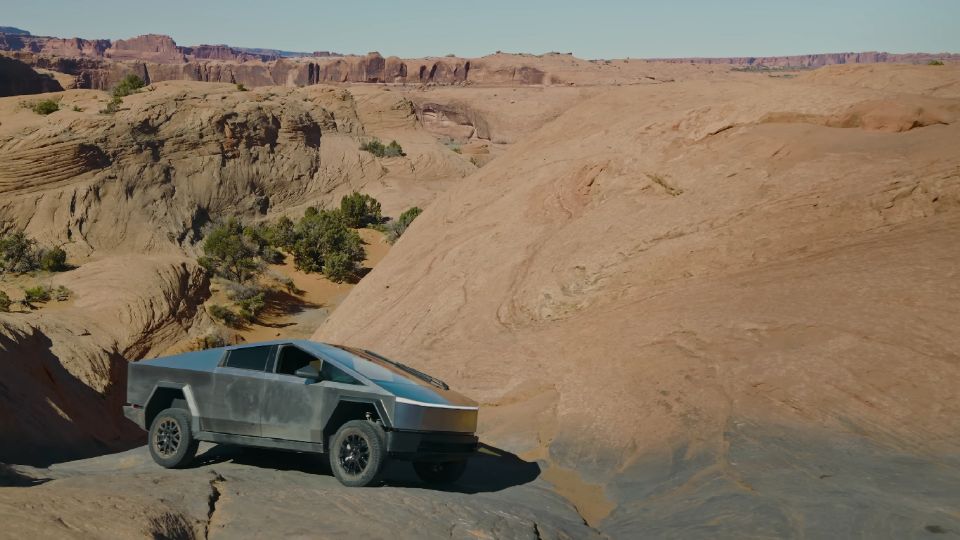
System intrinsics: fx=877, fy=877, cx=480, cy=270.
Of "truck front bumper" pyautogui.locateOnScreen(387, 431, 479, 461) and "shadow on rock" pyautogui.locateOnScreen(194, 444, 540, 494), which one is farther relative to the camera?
"shadow on rock" pyautogui.locateOnScreen(194, 444, 540, 494)

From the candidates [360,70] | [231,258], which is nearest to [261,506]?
[231,258]

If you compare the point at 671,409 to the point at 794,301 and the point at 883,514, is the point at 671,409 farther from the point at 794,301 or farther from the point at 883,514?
the point at 883,514

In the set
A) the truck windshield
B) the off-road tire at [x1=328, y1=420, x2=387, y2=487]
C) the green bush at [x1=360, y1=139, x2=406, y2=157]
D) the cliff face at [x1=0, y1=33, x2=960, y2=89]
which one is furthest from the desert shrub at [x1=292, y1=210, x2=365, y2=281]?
the cliff face at [x1=0, y1=33, x2=960, y2=89]

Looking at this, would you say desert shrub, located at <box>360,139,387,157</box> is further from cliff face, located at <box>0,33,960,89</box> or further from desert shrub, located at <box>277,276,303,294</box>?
cliff face, located at <box>0,33,960,89</box>

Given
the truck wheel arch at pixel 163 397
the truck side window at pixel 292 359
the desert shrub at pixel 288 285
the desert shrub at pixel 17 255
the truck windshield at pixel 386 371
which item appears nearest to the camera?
the truck windshield at pixel 386 371

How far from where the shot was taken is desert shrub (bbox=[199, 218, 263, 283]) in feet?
107

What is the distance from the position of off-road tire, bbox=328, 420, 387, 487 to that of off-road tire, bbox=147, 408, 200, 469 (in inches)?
63.4

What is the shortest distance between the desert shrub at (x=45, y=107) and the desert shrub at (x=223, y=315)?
739 inches

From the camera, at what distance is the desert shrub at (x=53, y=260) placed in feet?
96.9

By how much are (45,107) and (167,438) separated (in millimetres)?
37522

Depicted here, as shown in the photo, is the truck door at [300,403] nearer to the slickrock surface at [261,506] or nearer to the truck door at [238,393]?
the truck door at [238,393]

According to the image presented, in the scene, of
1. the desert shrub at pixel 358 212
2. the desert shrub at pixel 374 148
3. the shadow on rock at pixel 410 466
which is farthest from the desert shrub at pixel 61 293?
the desert shrub at pixel 374 148

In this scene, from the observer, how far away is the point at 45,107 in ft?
133

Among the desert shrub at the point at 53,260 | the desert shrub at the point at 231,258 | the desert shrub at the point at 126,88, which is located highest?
the desert shrub at the point at 126,88
